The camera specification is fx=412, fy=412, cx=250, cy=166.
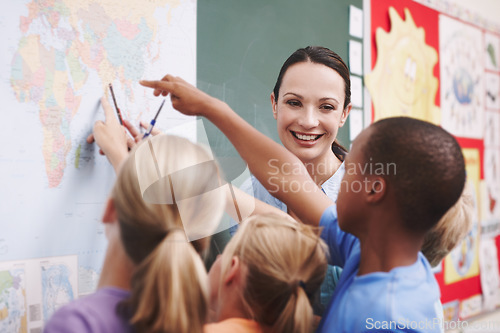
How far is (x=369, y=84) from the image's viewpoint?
1.65 m

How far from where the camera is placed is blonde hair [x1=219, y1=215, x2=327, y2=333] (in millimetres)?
669

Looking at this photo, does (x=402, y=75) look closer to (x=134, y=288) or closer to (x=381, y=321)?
(x=381, y=321)

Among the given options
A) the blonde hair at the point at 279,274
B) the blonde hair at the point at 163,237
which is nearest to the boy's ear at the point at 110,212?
the blonde hair at the point at 163,237

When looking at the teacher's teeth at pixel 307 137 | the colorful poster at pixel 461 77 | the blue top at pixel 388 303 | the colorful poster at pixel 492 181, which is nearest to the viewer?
the blue top at pixel 388 303

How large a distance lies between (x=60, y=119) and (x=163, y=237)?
1.64 feet

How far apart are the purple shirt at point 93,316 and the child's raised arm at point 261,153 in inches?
13.6

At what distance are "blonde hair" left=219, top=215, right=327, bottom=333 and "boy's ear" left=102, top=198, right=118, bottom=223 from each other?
215mm

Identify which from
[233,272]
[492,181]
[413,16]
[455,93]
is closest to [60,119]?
[233,272]

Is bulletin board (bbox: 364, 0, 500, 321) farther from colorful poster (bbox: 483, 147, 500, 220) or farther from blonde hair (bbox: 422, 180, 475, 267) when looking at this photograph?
blonde hair (bbox: 422, 180, 475, 267)

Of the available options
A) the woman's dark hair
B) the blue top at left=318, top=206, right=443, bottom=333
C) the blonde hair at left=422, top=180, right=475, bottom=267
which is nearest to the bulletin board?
the woman's dark hair

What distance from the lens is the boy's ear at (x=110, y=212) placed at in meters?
0.59

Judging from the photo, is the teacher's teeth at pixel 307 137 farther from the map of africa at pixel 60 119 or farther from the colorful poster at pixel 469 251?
the colorful poster at pixel 469 251

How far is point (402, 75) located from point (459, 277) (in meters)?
1.04

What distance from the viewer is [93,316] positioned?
53 centimetres
